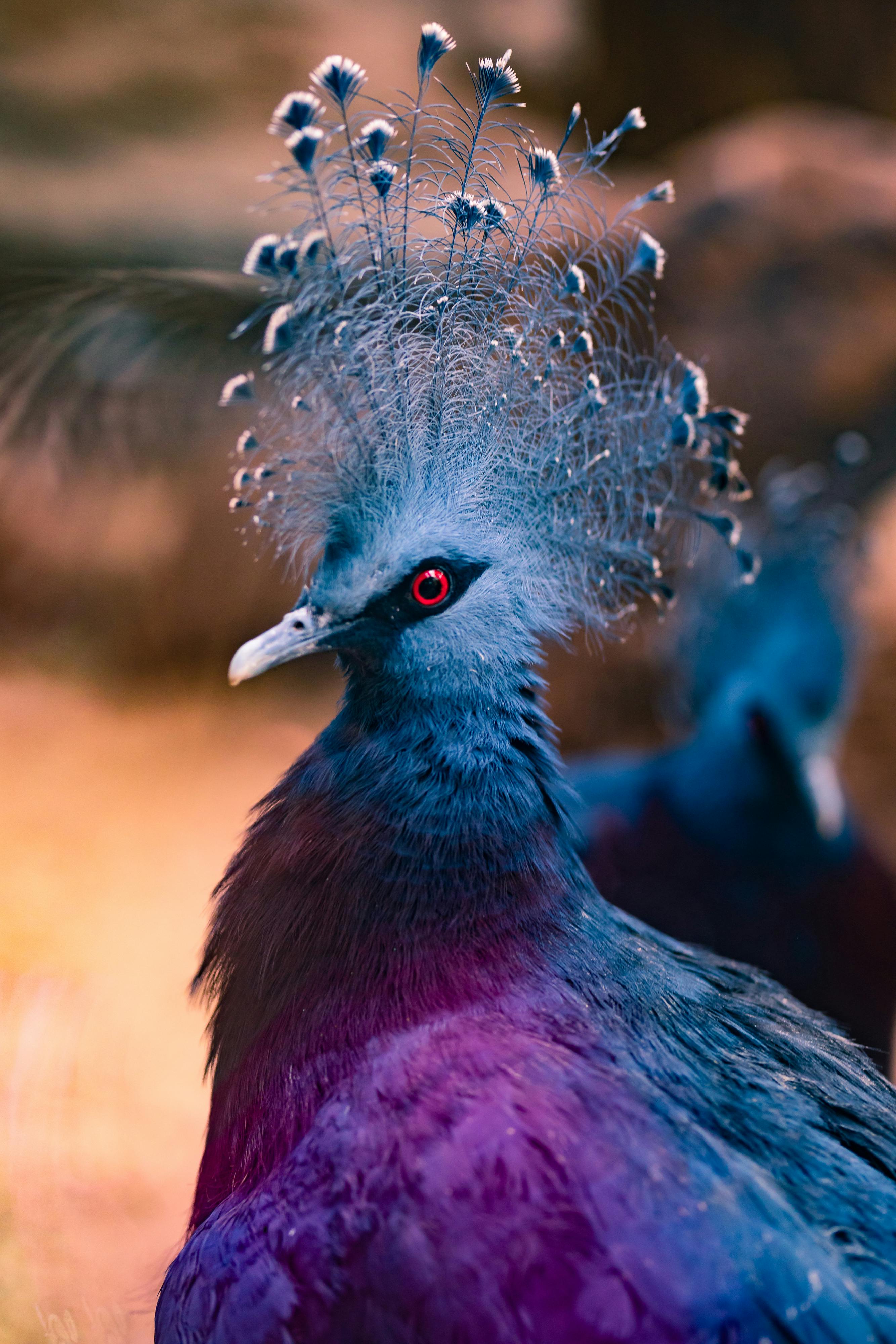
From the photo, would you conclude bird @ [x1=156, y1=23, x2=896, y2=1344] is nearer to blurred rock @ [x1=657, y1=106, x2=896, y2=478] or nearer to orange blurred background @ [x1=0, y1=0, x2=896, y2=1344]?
orange blurred background @ [x1=0, y1=0, x2=896, y2=1344]

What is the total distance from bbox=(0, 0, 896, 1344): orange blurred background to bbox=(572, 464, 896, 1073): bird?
33 cm

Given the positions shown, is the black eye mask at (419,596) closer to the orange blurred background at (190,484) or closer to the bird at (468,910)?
the bird at (468,910)

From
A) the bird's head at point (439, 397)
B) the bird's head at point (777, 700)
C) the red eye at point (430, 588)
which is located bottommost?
the bird's head at point (777, 700)

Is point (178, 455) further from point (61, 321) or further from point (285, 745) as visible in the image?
point (61, 321)

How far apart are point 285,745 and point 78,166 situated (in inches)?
90.6

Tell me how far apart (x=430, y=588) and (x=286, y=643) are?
0.20 metres

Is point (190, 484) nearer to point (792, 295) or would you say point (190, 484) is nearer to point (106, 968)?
point (106, 968)

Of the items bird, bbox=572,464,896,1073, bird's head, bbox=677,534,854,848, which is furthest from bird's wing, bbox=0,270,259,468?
bird's head, bbox=677,534,854,848

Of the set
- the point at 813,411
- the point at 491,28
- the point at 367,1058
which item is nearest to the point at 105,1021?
the point at 367,1058

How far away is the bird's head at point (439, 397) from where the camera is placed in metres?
1.29

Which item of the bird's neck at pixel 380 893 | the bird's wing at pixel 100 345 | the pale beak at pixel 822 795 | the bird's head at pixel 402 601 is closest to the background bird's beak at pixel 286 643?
the bird's head at pixel 402 601

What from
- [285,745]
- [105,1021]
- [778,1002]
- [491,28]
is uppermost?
[491,28]

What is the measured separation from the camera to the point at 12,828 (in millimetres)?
3547

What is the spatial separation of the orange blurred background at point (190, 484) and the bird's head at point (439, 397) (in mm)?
1173
